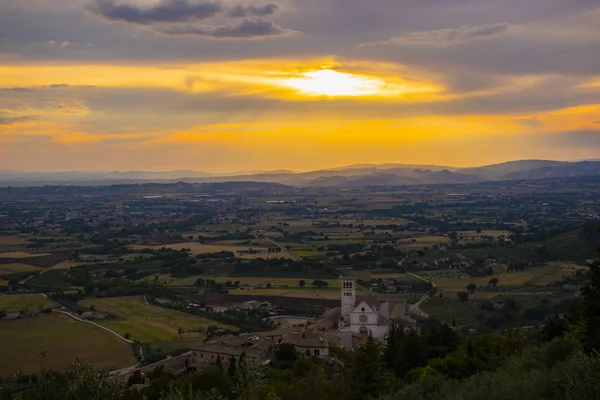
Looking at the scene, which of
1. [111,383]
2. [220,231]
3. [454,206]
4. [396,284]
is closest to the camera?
[111,383]

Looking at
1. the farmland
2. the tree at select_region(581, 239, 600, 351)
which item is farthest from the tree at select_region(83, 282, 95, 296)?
the tree at select_region(581, 239, 600, 351)

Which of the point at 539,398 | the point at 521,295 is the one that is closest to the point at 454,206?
the point at 521,295

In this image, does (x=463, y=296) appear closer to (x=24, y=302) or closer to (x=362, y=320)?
(x=362, y=320)

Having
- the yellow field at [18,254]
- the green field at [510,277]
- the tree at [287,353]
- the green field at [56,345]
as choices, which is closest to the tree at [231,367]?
the tree at [287,353]

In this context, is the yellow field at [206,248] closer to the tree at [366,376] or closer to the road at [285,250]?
the road at [285,250]

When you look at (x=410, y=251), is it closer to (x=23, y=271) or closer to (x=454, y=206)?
(x=23, y=271)

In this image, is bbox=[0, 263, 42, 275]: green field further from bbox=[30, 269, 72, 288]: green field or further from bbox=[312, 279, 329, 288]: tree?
bbox=[312, 279, 329, 288]: tree
